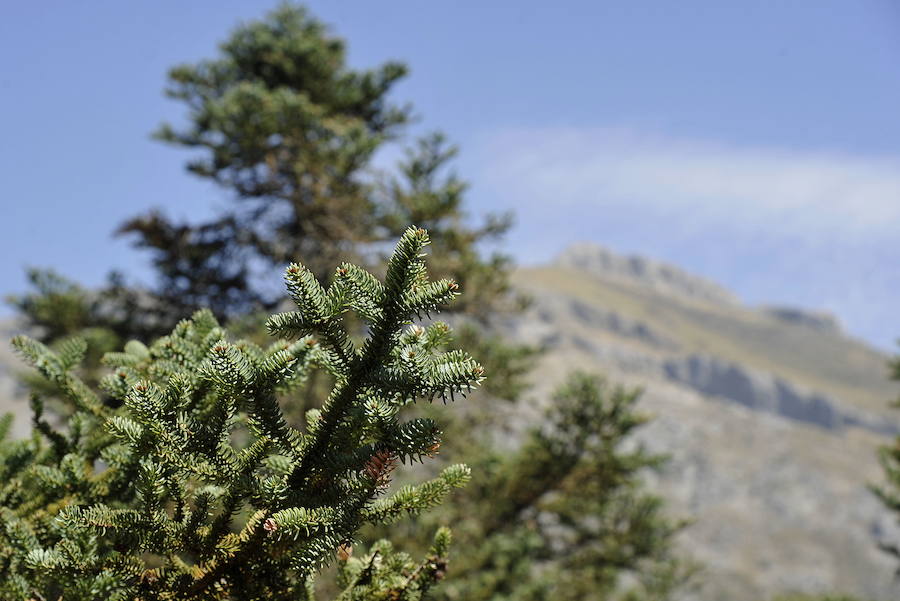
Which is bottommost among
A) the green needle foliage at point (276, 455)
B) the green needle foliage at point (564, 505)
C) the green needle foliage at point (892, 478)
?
the green needle foliage at point (276, 455)

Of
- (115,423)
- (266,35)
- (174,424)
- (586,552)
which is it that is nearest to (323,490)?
(174,424)

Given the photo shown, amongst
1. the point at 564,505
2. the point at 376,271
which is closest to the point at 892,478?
the point at 564,505

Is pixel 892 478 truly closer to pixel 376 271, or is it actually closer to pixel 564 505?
pixel 564 505

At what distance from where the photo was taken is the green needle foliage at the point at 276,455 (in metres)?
2.44

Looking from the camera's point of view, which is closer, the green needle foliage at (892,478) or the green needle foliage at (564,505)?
the green needle foliage at (564,505)

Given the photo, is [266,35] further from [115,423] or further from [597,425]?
[115,423]

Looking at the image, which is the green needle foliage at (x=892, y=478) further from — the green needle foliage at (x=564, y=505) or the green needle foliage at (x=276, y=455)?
the green needle foliage at (x=276, y=455)

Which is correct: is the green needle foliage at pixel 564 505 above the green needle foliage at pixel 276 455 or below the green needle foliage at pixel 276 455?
above

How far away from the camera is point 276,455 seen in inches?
107

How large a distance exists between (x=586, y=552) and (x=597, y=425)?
304 cm

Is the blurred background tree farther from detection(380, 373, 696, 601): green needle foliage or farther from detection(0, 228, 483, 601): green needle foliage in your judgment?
detection(0, 228, 483, 601): green needle foliage

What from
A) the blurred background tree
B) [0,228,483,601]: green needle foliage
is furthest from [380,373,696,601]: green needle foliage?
[0,228,483,601]: green needle foliage

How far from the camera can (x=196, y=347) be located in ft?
10.4

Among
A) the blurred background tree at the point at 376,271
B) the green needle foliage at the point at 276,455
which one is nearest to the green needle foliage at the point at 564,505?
the blurred background tree at the point at 376,271
